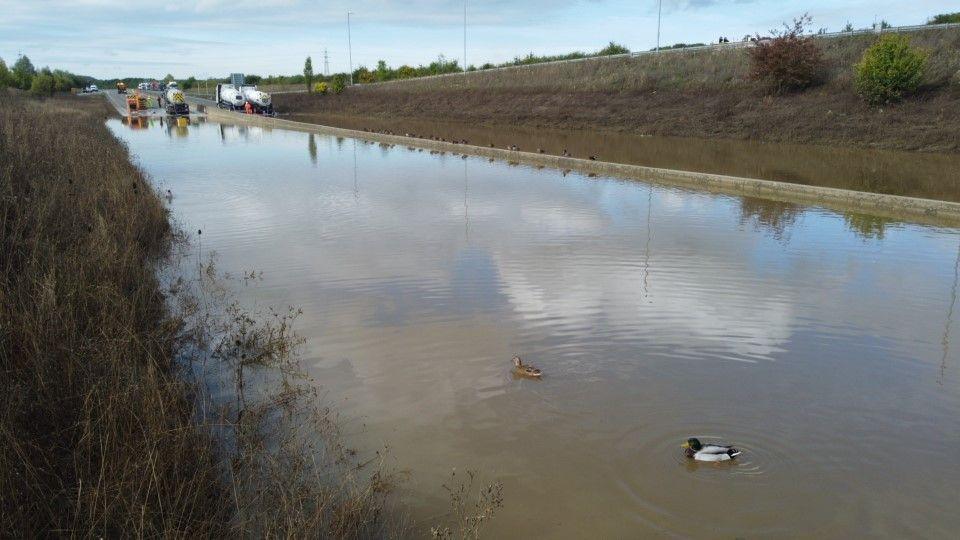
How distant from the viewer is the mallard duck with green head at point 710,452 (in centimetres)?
484

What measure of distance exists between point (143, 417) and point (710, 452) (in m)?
3.81

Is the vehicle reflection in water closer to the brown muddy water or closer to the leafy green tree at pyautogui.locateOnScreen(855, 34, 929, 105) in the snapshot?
the brown muddy water

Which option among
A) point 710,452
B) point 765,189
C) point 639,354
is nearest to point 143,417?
point 710,452

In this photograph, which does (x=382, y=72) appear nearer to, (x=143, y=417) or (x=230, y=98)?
(x=230, y=98)

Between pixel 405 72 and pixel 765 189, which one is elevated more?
pixel 405 72

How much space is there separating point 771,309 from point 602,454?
4.07 meters

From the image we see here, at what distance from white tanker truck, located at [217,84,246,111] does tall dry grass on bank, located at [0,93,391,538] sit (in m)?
51.5

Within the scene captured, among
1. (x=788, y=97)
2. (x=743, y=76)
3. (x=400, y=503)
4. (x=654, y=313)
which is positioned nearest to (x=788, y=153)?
(x=788, y=97)

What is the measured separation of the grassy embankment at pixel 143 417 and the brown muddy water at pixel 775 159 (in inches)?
616

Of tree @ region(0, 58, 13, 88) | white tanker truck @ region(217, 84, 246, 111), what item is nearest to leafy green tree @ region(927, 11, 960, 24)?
white tanker truck @ region(217, 84, 246, 111)

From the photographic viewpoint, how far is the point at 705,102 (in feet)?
113

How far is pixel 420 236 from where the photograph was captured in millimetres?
12008

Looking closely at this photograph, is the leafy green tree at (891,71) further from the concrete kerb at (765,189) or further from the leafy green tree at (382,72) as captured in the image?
the leafy green tree at (382,72)

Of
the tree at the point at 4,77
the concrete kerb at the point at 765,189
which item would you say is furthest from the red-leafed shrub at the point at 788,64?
the tree at the point at 4,77
